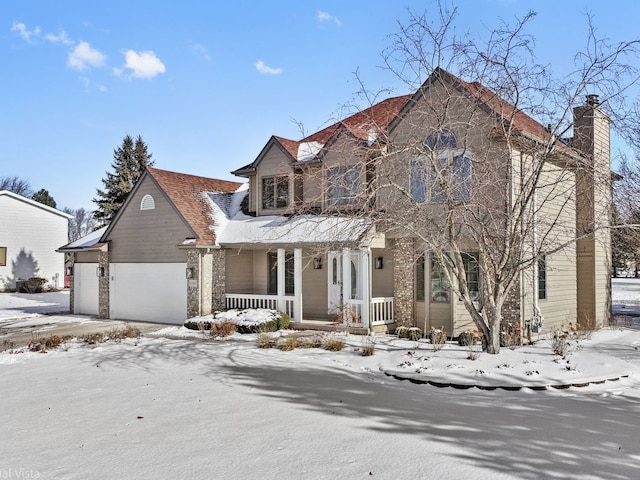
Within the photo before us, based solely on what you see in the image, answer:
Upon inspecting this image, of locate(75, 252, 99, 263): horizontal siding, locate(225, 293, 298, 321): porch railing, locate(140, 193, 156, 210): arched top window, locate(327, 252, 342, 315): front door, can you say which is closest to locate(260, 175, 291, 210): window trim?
locate(327, 252, 342, 315): front door

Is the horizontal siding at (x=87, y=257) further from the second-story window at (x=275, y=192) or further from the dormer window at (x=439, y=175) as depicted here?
the dormer window at (x=439, y=175)

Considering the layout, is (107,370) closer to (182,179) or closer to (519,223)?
(519,223)

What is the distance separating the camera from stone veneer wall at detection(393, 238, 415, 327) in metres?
15.3

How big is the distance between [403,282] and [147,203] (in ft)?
33.7

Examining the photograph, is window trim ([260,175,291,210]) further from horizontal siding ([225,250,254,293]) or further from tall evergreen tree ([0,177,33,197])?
tall evergreen tree ([0,177,33,197])

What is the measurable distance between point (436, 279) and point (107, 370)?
29.6 ft

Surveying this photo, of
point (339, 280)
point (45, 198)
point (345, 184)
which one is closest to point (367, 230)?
point (345, 184)

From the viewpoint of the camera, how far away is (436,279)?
14992 millimetres

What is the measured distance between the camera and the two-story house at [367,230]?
11398 mm

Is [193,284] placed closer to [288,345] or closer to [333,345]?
[288,345]

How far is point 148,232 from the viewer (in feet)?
64.1

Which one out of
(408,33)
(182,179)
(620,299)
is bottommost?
(620,299)

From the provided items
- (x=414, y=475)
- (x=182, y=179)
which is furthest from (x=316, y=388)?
(x=182, y=179)

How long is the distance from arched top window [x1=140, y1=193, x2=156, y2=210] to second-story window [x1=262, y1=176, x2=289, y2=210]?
4.20 metres
